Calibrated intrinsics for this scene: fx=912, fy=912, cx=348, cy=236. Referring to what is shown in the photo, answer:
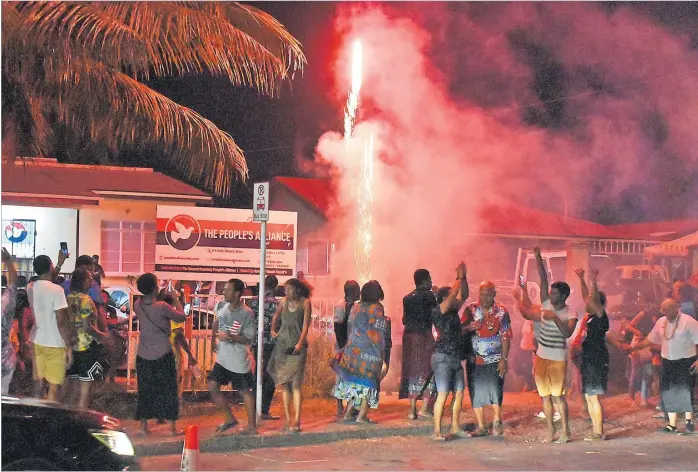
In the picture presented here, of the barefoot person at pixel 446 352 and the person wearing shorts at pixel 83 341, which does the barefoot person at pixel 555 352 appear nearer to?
the barefoot person at pixel 446 352

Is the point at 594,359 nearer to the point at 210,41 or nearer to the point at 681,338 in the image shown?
the point at 681,338

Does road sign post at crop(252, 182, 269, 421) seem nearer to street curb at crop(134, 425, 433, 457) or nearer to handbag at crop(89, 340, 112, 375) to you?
street curb at crop(134, 425, 433, 457)

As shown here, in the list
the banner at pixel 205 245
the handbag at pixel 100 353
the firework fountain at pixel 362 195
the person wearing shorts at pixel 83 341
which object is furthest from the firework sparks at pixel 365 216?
the person wearing shorts at pixel 83 341

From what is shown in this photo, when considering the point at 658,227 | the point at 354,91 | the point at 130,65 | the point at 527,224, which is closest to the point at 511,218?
the point at 527,224

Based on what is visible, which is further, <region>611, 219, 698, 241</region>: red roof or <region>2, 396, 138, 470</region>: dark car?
<region>611, 219, 698, 241</region>: red roof

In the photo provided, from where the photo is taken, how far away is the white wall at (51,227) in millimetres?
21609

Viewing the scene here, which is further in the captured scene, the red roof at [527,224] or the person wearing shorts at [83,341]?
the red roof at [527,224]

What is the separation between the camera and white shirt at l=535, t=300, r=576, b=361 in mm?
9422

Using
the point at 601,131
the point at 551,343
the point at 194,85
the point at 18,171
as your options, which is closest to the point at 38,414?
the point at 551,343

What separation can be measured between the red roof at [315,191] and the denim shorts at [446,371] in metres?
14.8

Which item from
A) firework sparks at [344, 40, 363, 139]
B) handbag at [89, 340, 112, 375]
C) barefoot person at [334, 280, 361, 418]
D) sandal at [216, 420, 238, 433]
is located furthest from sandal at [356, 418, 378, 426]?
firework sparks at [344, 40, 363, 139]

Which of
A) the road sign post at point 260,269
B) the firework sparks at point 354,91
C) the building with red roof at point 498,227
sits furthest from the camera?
the building with red roof at point 498,227

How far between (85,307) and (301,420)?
A: 2874 millimetres

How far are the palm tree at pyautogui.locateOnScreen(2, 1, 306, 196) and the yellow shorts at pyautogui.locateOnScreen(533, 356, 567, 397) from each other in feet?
13.6
